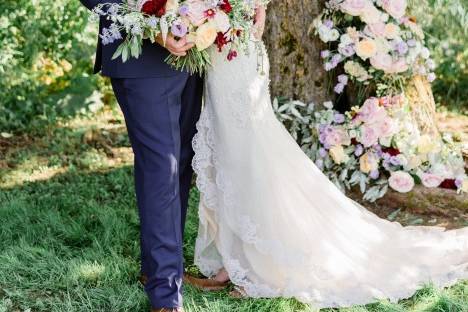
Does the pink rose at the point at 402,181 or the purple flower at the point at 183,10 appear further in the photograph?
the pink rose at the point at 402,181

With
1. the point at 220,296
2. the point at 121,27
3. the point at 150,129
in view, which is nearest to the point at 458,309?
the point at 220,296

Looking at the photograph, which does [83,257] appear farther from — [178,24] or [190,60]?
[178,24]

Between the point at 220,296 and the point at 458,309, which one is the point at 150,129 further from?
the point at 458,309

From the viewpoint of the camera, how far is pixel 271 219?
346cm

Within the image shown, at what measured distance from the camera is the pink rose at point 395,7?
4211 millimetres

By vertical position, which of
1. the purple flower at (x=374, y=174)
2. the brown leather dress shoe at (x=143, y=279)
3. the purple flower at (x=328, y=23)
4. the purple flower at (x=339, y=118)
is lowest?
the brown leather dress shoe at (x=143, y=279)

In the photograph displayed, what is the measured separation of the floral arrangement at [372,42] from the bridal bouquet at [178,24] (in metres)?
1.23

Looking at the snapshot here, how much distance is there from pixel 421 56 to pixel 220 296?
1872mm

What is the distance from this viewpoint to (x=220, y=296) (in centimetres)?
354

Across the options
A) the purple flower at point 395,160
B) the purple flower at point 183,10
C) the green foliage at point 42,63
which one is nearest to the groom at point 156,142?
the purple flower at point 183,10

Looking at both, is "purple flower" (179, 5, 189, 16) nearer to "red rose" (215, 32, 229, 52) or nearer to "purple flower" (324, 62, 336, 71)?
"red rose" (215, 32, 229, 52)

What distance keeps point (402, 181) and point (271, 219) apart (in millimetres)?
1193

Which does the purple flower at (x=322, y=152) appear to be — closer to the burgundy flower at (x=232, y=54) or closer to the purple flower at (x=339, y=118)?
the purple flower at (x=339, y=118)

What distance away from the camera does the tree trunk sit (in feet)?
14.2
